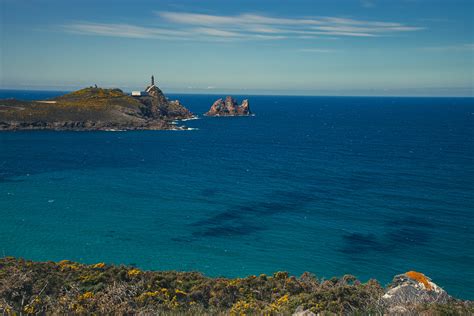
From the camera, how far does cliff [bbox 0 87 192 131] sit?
127938 mm

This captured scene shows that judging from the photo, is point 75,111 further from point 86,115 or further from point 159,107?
point 159,107

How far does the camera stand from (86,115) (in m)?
135

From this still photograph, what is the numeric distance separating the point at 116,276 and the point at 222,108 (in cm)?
17921

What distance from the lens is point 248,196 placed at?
5603cm

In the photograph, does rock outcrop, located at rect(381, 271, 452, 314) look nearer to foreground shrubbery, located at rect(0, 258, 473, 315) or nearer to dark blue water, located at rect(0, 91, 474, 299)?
foreground shrubbery, located at rect(0, 258, 473, 315)

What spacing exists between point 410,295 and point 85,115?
135 metres

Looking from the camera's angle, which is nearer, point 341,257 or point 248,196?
point 341,257

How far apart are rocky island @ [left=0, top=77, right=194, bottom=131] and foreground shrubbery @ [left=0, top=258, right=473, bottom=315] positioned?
11529cm

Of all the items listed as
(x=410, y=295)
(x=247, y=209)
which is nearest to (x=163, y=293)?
(x=410, y=295)

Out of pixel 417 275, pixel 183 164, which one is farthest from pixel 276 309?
pixel 183 164

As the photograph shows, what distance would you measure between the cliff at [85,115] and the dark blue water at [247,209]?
37.6 meters

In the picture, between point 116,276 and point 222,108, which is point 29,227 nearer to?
point 116,276

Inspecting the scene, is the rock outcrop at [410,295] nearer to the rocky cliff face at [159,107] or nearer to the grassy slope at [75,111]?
the grassy slope at [75,111]

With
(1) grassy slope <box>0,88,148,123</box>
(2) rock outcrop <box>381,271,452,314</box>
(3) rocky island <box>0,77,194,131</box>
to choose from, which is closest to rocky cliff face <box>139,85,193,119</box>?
(3) rocky island <box>0,77,194,131</box>
